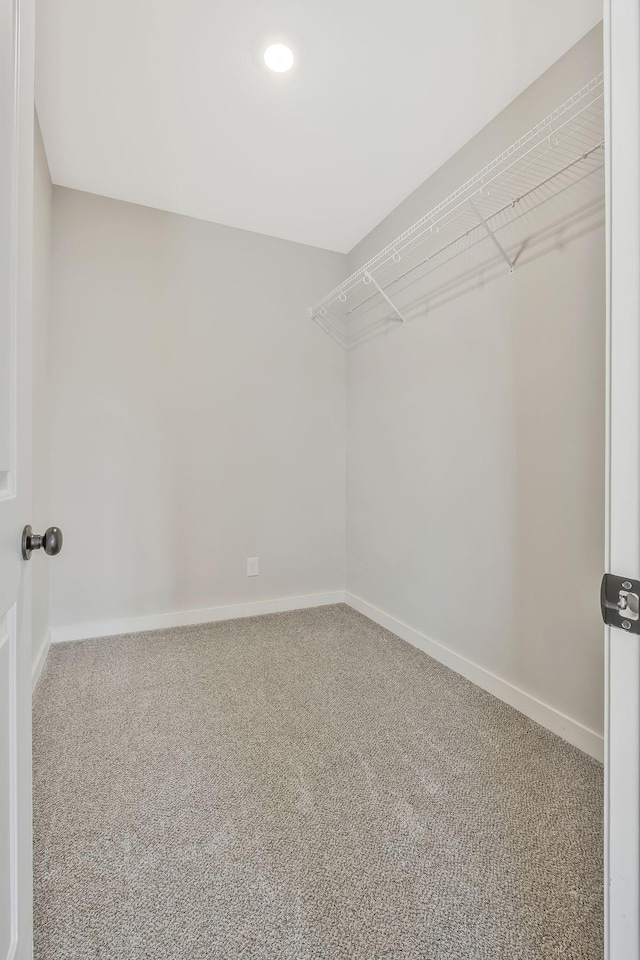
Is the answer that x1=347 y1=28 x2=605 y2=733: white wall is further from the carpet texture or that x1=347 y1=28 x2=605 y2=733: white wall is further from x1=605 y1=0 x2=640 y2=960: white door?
x1=605 y1=0 x2=640 y2=960: white door

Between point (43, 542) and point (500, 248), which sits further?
point (500, 248)

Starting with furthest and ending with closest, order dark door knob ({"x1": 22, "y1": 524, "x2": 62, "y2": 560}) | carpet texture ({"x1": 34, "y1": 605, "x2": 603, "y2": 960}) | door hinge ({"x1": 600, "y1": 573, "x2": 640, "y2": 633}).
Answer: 1. carpet texture ({"x1": 34, "y1": 605, "x2": 603, "y2": 960})
2. dark door knob ({"x1": 22, "y1": 524, "x2": 62, "y2": 560})
3. door hinge ({"x1": 600, "y1": 573, "x2": 640, "y2": 633})

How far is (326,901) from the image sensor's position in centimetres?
103

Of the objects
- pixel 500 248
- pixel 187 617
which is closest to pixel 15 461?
pixel 500 248

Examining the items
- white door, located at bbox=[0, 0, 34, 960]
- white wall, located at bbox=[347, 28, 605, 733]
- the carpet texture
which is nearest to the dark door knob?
white door, located at bbox=[0, 0, 34, 960]

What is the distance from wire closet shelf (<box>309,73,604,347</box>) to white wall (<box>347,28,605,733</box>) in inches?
3.1

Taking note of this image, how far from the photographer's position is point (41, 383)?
7.30ft

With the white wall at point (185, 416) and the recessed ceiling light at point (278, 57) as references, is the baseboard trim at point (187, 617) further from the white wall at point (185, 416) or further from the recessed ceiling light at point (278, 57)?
the recessed ceiling light at point (278, 57)

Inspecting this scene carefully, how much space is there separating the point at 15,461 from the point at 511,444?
1726 mm

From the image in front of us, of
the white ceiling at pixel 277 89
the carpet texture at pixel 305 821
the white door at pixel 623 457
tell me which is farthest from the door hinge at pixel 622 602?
the white ceiling at pixel 277 89

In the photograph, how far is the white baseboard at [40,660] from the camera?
1.98 meters

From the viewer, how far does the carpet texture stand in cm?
96

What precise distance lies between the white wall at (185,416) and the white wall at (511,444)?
0.64 metres

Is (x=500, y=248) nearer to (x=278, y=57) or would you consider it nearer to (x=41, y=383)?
(x=278, y=57)
